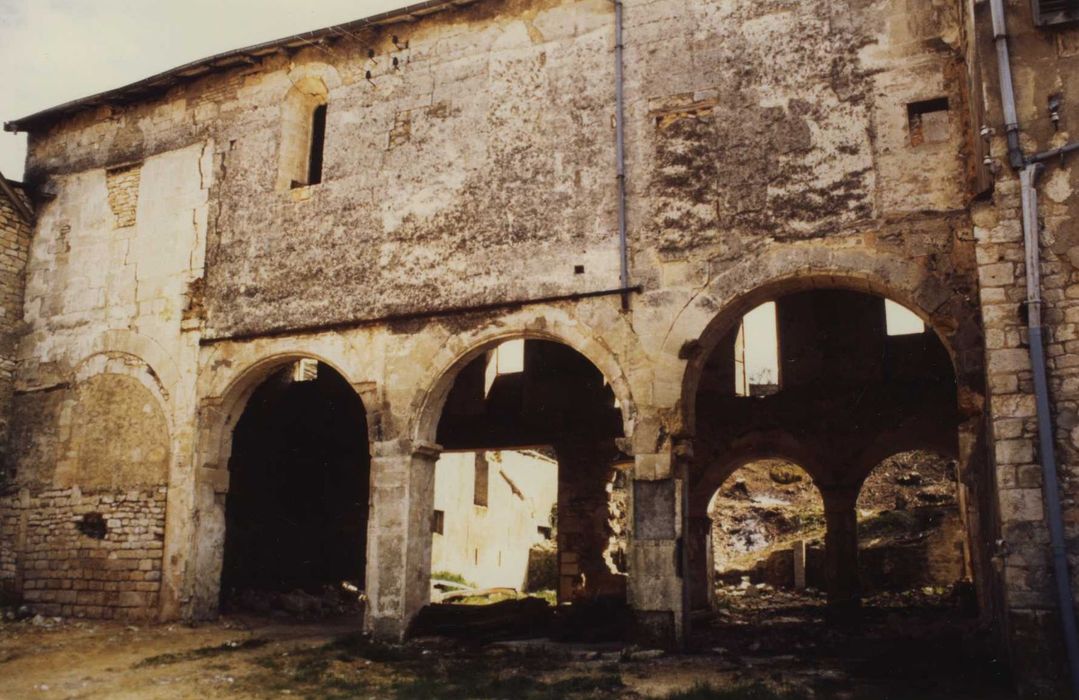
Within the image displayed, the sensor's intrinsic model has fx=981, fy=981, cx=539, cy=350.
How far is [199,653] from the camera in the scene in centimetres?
1005

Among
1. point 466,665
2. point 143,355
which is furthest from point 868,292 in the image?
point 143,355

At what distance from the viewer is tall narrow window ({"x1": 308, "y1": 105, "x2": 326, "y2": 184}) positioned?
13.3 metres

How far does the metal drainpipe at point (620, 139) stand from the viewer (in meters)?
10.2

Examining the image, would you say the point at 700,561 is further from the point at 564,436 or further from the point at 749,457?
the point at 564,436

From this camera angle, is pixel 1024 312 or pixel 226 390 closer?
pixel 1024 312

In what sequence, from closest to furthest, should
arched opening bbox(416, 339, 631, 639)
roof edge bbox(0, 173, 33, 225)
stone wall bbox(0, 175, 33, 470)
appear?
stone wall bbox(0, 175, 33, 470) → roof edge bbox(0, 173, 33, 225) → arched opening bbox(416, 339, 631, 639)

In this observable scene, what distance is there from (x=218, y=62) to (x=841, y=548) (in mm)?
11215

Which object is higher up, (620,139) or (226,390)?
(620,139)

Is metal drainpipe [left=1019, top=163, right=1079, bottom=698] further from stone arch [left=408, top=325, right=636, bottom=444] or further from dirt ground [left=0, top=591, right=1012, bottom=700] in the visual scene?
stone arch [left=408, top=325, right=636, bottom=444]

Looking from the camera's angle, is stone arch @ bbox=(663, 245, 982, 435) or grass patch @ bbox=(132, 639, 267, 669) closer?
stone arch @ bbox=(663, 245, 982, 435)

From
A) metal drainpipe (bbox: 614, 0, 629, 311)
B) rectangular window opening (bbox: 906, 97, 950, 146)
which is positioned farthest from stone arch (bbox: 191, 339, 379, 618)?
rectangular window opening (bbox: 906, 97, 950, 146)

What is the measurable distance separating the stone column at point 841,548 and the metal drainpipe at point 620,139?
21.4ft

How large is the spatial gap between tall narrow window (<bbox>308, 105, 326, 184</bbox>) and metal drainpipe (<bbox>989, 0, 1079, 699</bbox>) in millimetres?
8594

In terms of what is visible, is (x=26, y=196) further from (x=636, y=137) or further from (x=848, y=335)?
(x=848, y=335)
